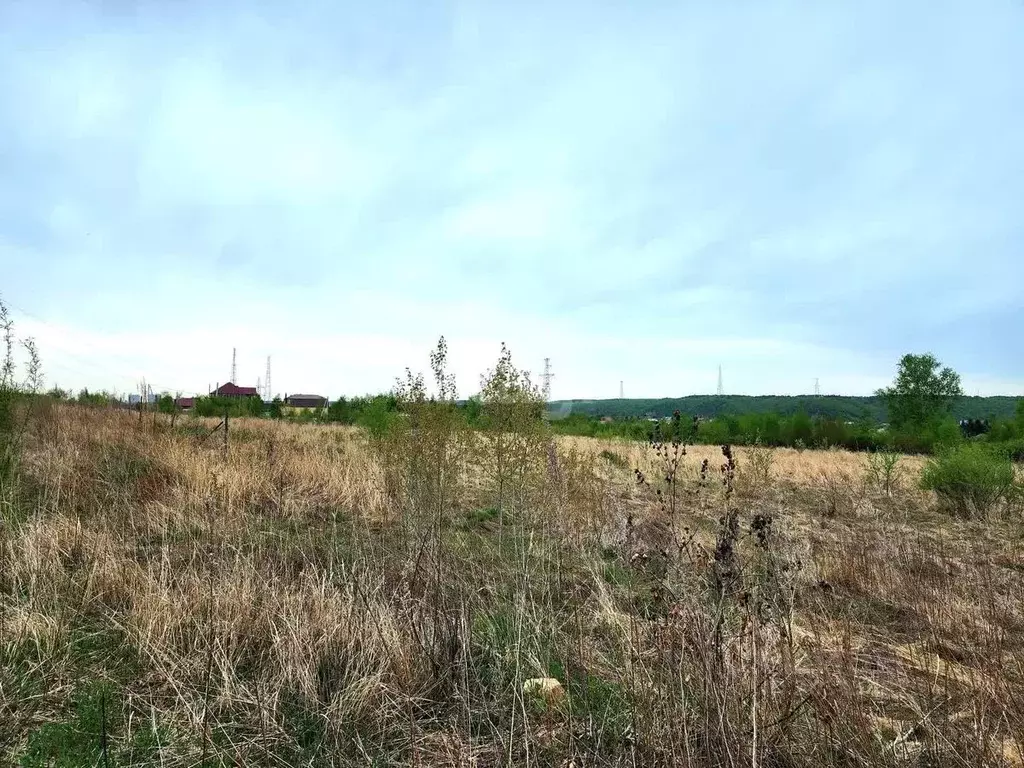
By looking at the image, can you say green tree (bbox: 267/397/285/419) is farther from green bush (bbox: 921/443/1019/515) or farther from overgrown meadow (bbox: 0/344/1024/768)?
green bush (bbox: 921/443/1019/515)

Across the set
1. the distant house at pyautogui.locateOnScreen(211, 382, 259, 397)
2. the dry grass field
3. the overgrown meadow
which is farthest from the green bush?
the distant house at pyautogui.locateOnScreen(211, 382, 259, 397)

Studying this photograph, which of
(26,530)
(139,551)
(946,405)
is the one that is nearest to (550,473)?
(139,551)

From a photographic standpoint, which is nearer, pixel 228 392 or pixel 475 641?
pixel 475 641

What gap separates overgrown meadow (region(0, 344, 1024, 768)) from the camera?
2.04 m

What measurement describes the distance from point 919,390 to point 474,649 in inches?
2754

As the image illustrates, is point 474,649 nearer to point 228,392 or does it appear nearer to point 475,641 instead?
point 475,641

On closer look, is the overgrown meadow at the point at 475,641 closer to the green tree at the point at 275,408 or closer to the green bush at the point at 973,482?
the green bush at the point at 973,482

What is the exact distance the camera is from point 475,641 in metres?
3.01

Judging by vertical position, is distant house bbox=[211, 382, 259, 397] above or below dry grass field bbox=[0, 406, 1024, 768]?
above

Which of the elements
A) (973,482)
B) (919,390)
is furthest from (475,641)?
(919,390)

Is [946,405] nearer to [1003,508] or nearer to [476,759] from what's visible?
[1003,508]

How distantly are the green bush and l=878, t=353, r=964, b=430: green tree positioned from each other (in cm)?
5448

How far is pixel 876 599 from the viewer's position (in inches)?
175

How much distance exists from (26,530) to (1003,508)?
1297 cm
